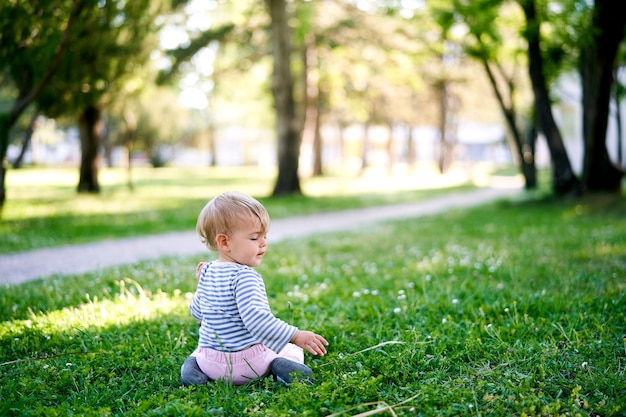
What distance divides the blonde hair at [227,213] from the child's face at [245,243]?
3cm

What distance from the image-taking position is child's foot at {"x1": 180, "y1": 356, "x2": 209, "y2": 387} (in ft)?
11.5

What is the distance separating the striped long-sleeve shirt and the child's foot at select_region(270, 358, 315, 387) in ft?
0.69

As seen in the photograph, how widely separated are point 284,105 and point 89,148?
8.20 meters

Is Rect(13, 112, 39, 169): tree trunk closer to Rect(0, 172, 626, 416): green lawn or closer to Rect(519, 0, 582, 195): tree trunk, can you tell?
Rect(0, 172, 626, 416): green lawn

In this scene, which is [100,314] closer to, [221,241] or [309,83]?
[221,241]

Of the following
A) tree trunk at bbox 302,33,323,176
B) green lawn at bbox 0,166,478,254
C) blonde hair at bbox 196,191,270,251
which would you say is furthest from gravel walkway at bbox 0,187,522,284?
tree trunk at bbox 302,33,323,176

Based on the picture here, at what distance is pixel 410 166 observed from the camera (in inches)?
1900

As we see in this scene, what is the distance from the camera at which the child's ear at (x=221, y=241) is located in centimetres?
346

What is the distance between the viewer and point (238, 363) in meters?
3.54

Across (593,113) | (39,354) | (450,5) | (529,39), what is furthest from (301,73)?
(39,354)

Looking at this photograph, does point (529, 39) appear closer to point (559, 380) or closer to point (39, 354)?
point (559, 380)

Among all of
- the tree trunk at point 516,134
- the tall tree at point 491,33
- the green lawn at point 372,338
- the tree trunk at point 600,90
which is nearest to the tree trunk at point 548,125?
the tree trunk at point 600,90

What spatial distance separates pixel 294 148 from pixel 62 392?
1750cm

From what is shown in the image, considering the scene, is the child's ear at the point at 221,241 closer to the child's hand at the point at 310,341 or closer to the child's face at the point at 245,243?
the child's face at the point at 245,243
